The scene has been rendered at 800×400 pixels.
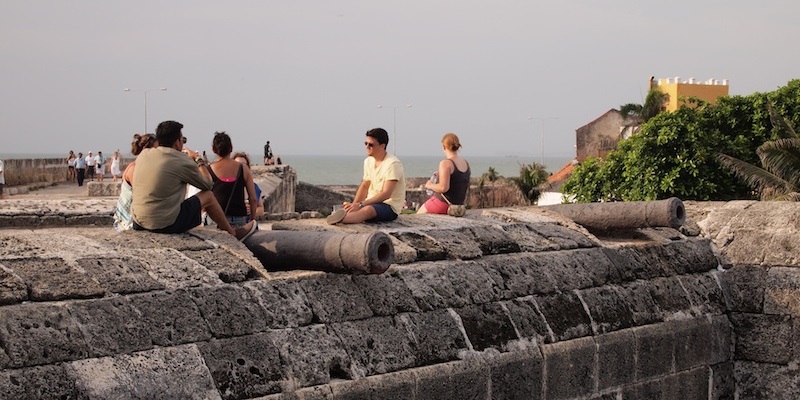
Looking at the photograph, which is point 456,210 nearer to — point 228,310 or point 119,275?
point 228,310

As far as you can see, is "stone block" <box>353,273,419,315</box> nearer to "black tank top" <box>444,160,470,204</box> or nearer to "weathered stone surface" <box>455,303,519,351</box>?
"weathered stone surface" <box>455,303,519,351</box>

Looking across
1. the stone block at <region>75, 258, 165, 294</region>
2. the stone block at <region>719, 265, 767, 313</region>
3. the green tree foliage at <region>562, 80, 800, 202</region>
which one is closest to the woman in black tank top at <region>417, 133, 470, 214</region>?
the stone block at <region>719, 265, 767, 313</region>

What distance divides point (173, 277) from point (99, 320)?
0.53 metres

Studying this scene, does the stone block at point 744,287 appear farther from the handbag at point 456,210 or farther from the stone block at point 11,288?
the stone block at point 11,288

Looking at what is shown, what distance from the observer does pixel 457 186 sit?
29.1 ft

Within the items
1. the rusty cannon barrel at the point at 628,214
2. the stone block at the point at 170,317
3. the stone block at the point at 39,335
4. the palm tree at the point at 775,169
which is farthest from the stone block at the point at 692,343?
the palm tree at the point at 775,169

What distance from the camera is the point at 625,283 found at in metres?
7.48

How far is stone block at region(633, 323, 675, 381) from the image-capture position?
282 inches

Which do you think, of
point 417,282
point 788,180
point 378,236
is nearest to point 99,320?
point 378,236

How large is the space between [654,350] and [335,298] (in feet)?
8.43

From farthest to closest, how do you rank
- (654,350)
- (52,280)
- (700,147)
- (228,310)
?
(700,147) → (654,350) → (228,310) → (52,280)

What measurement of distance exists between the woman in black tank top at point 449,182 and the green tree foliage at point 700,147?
20.4 m

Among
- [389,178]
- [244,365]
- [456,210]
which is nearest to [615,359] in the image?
[456,210]

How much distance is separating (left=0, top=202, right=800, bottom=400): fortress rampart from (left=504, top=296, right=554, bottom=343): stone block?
0.01 meters
